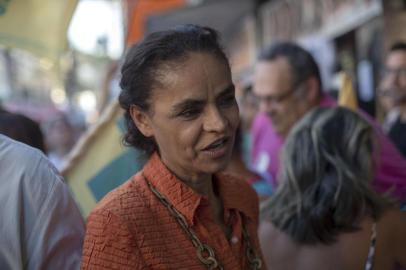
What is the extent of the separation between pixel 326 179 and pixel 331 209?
0.42 feet

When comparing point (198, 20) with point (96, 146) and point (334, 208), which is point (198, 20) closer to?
point (96, 146)

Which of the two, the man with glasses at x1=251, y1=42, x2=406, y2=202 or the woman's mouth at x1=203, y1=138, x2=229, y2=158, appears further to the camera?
the man with glasses at x1=251, y1=42, x2=406, y2=202

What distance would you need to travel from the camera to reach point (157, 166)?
1.73 meters

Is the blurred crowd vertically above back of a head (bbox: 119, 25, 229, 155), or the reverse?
back of a head (bbox: 119, 25, 229, 155)

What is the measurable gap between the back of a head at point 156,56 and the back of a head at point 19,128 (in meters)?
0.67

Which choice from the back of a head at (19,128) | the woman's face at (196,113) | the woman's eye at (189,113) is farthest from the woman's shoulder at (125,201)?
the back of a head at (19,128)

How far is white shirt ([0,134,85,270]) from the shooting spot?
1479 mm

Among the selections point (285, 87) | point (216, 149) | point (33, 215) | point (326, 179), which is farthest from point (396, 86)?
point (33, 215)

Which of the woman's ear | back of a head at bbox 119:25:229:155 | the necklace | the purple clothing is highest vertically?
back of a head at bbox 119:25:229:155

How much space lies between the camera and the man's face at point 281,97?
360 centimetres

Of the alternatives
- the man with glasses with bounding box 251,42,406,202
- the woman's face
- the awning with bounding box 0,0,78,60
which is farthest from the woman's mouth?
the man with glasses with bounding box 251,42,406,202

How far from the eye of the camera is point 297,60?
3.71 metres

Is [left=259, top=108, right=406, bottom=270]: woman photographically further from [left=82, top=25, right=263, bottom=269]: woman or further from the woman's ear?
the woman's ear

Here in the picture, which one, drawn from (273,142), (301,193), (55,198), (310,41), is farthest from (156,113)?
(310,41)
